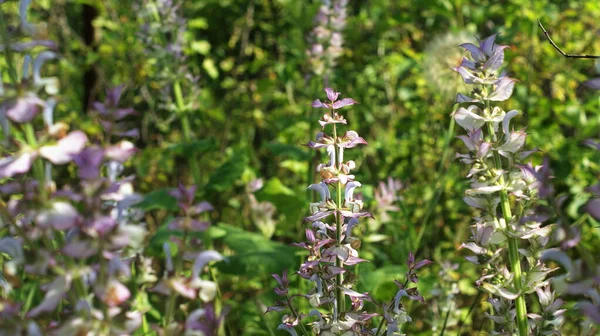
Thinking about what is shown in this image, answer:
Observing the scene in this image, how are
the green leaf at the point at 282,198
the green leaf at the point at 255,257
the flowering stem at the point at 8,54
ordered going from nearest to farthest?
the flowering stem at the point at 8,54 → the green leaf at the point at 255,257 → the green leaf at the point at 282,198

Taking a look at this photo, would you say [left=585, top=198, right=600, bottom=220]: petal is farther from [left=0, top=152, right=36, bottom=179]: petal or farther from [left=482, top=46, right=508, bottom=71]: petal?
[left=0, top=152, right=36, bottom=179]: petal

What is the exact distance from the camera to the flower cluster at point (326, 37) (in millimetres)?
2795

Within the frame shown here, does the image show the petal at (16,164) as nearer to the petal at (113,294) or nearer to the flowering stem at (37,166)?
the flowering stem at (37,166)

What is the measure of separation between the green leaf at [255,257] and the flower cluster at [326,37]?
839mm

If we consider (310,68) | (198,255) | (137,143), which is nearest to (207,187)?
(310,68)

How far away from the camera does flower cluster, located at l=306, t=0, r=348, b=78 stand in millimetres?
2795

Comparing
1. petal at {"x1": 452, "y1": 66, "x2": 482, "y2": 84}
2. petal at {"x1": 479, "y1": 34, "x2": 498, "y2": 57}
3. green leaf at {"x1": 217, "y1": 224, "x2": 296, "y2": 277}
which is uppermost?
petal at {"x1": 479, "y1": 34, "x2": 498, "y2": 57}

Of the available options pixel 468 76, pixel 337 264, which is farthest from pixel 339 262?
pixel 468 76

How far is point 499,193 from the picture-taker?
1.29 meters

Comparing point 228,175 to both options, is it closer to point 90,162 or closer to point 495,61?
point 495,61

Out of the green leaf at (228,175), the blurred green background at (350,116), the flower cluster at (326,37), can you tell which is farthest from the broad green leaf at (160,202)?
the flower cluster at (326,37)

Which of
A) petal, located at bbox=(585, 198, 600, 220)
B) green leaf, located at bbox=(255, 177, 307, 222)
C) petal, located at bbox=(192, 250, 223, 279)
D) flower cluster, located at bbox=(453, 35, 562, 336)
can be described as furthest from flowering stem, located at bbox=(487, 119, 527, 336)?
green leaf, located at bbox=(255, 177, 307, 222)

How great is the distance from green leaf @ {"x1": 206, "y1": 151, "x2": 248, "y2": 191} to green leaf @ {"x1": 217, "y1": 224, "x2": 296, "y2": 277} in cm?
20

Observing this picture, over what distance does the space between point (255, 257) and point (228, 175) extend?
496mm
